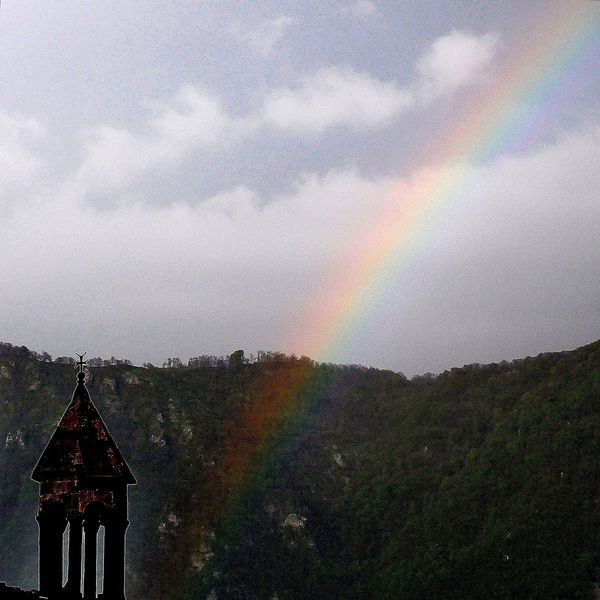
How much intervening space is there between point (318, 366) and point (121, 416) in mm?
59190

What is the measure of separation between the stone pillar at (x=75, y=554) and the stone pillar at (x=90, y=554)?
0.43 ft

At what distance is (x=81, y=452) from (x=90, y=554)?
1.93 metres

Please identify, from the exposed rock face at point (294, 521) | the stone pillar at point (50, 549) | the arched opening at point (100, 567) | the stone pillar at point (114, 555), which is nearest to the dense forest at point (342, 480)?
the exposed rock face at point (294, 521)

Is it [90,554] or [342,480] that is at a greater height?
[90,554]

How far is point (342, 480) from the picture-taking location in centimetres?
13775

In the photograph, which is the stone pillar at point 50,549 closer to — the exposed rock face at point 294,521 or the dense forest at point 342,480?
the dense forest at point 342,480

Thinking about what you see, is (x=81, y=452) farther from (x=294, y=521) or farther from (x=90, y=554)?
(x=294, y=521)

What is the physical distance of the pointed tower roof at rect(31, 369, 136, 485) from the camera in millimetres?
15922

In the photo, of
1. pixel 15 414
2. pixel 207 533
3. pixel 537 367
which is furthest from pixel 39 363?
pixel 537 367

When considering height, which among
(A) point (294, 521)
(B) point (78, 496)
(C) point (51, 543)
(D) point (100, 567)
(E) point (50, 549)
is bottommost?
(D) point (100, 567)

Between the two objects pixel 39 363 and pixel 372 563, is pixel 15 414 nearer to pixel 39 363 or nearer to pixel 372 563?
pixel 39 363

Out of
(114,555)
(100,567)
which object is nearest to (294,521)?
(100,567)

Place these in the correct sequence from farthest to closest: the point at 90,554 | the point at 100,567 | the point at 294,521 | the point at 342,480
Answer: the point at 342,480 → the point at 294,521 → the point at 100,567 → the point at 90,554

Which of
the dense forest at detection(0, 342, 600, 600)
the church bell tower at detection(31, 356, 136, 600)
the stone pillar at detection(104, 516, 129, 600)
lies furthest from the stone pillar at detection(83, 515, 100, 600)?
the dense forest at detection(0, 342, 600, 600)
